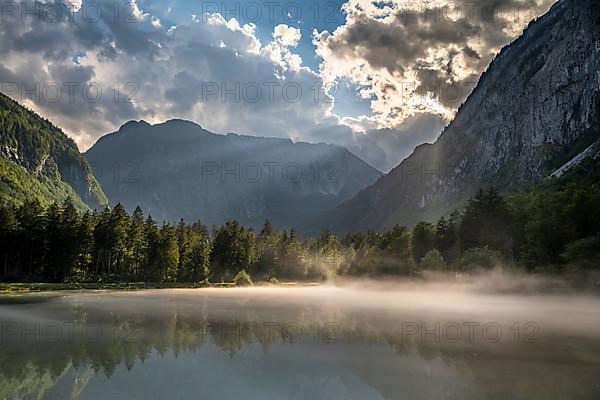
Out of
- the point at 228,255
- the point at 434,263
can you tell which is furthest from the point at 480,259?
the point at 228,255

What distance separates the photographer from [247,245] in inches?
4724

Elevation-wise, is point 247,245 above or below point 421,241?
below

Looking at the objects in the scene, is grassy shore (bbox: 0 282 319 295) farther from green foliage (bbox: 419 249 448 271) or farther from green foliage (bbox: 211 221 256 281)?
green foliage (bbox: 419 249 448 271)

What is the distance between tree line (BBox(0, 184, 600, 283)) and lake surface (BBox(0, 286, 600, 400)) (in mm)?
32850

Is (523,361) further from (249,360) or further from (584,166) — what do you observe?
(584,166)

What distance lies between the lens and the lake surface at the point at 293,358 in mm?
14672

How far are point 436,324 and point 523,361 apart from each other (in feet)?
41.6

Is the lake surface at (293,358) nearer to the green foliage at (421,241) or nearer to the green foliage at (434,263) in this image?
the green foliage at (434,263)

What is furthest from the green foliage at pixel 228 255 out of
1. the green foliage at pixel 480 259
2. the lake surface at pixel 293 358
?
the lake surface at pixel 293 358

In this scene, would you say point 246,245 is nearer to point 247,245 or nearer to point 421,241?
point 247,245

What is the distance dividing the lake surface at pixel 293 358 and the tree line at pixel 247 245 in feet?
108

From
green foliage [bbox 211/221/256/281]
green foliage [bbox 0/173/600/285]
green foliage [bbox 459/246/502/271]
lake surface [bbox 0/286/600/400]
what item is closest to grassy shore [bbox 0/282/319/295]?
green foliage [bbox 0/173/600/285]

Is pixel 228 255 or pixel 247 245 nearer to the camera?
pixel 228 255

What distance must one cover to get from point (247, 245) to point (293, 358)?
102 metres
